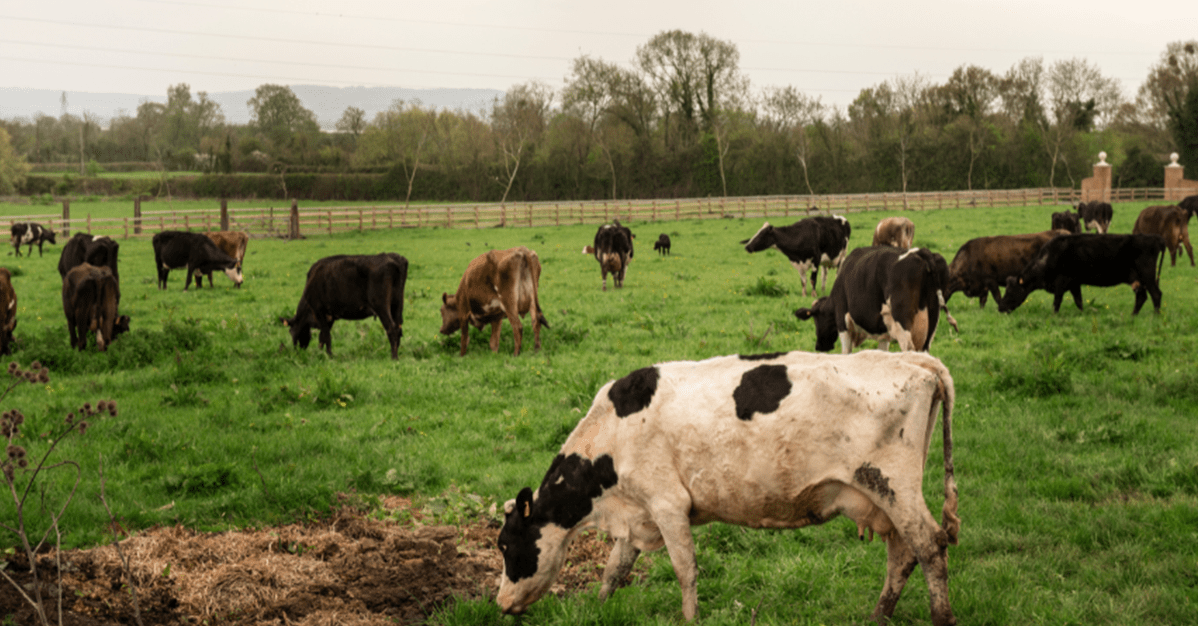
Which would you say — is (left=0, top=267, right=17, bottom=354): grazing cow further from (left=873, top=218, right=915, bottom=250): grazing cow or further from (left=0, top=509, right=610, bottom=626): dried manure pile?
(left=873, top=218, right=915, bottom=250): grazing cow

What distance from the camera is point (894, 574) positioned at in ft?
13.5

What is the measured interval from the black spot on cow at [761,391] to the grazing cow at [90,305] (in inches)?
410

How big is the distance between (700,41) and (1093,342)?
51590 millimetres

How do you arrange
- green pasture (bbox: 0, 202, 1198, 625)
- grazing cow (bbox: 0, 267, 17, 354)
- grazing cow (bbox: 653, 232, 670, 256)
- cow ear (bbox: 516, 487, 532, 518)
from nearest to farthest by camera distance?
1. cow ear (bbox: 516, 487, 532, 518)
2. green pasture (bbox: 0, 202, 1198, 625)
3. grazing cow (bbox: 0, 267, 17, 354)
4. grazing cow (bbox: 653, 232, 670, 256)

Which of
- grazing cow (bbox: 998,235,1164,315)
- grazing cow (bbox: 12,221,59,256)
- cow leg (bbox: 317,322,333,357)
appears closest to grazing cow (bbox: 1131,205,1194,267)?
grazing cow (bbox: 998,235,1164,315)

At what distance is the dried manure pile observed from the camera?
176 inches

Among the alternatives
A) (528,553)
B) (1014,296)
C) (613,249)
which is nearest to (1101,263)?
→ (1014,296)

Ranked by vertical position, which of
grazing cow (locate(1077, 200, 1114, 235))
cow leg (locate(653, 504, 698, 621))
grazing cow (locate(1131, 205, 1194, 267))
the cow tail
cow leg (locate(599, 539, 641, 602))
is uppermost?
grazing cow (locate(1077, 200, 1114, 235))

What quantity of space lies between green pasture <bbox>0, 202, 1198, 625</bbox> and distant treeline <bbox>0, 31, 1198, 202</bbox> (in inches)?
1718

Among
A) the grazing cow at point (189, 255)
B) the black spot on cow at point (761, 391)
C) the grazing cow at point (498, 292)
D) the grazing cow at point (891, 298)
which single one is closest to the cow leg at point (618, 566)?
the black spot on cow at point (761, 391)

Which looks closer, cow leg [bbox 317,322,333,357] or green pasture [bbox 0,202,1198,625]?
green pasture [bbox 0,202,1198,625]

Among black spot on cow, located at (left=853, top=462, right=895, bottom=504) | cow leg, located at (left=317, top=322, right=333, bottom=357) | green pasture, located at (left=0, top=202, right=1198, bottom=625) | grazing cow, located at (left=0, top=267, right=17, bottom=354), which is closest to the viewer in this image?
black spot on cow, located at (left=853, top=462, right=895, bottom=504)

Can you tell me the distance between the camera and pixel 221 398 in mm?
8992

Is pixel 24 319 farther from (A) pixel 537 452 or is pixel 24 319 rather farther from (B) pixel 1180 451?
(B) pixel 1180 451
